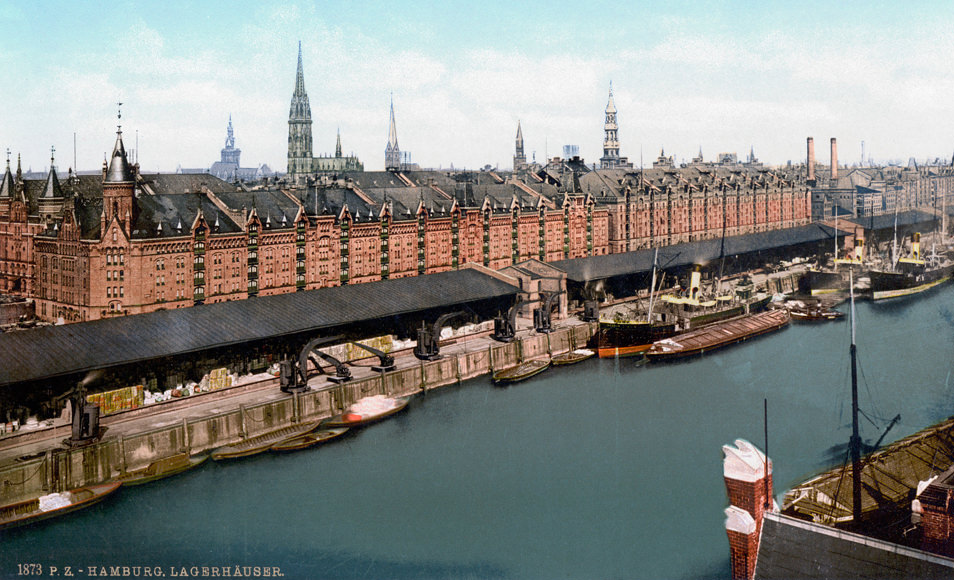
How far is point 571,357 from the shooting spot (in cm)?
8119

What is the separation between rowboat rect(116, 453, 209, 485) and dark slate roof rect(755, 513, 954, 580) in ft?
127

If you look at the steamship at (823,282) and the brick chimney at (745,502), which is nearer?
the brick chimney at (745,502)

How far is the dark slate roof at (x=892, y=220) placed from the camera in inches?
6186

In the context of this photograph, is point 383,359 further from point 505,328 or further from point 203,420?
point 505,328

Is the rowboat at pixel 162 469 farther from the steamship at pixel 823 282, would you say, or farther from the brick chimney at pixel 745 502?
the steamship at pixel 823 282

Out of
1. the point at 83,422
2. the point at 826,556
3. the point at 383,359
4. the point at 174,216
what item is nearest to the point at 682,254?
the point at 383,359

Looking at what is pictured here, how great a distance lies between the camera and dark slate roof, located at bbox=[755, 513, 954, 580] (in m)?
20.9

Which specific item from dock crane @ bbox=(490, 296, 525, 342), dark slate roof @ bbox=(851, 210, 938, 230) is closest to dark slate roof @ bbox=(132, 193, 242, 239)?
dock crane @ bbox=(490, 296, 525, 342)

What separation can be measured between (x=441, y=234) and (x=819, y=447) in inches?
2437

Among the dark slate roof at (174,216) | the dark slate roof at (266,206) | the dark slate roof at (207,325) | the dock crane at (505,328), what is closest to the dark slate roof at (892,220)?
the dock crane at (505,328)

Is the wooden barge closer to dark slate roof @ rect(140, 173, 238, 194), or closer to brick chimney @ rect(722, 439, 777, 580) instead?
dark slate roof @ rect(140, 173, 238, 194)

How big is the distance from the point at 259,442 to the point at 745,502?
130 feet

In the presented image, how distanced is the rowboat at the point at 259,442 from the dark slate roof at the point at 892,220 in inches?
5115

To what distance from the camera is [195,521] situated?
43.8m
